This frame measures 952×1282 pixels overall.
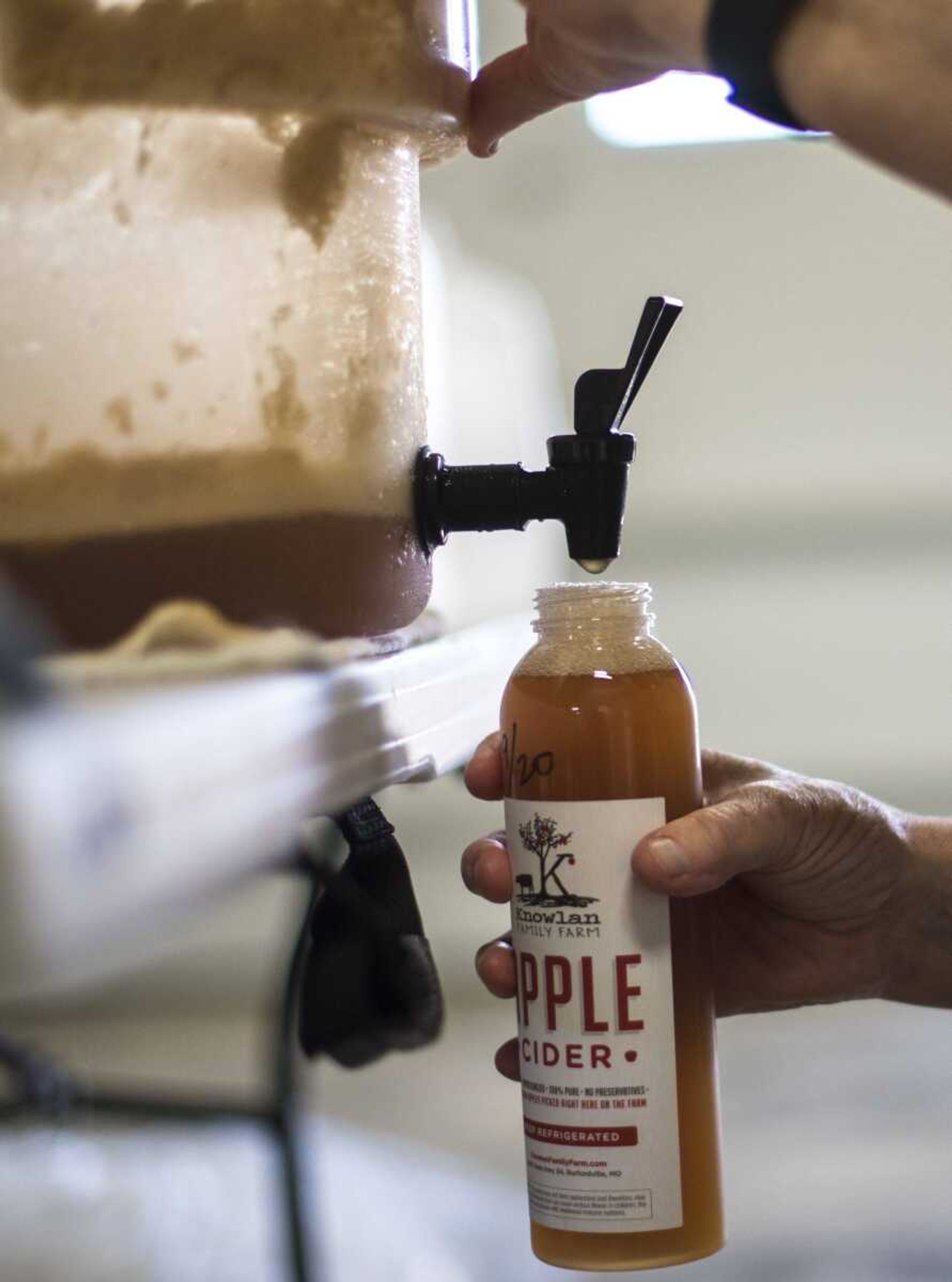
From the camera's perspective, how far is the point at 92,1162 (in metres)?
1.31

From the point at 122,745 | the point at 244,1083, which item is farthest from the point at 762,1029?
the point at 122,745

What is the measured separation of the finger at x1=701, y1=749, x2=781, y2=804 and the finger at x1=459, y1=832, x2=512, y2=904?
13 centimetres

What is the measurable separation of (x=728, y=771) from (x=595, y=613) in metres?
0.24

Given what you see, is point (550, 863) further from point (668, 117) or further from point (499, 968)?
point (668, 117)

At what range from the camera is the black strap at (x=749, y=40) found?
0.54 m

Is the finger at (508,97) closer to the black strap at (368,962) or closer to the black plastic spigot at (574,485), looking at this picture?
the black plastic spigot at (574,485)

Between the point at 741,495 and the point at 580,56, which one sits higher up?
the point at 580,56

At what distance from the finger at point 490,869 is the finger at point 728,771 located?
13 cm

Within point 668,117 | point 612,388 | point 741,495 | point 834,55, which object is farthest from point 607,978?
point 668,117

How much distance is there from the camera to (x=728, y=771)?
0.88 m

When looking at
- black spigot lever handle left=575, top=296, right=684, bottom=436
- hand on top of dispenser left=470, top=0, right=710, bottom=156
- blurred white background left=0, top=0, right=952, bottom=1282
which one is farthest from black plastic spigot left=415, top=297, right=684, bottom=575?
blurred white background left=0, top=0, right=952, bottom=1282

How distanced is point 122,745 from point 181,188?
1.02 ft

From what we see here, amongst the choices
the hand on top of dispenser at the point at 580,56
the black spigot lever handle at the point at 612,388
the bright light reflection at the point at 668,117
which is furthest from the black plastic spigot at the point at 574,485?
the bright light reflection at the point at 668,117

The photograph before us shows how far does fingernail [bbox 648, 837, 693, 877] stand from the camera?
2.04ft
